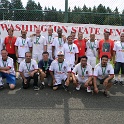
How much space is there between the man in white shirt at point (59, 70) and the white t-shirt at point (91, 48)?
3.97ft

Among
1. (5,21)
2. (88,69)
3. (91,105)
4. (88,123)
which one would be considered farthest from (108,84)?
(5,21)

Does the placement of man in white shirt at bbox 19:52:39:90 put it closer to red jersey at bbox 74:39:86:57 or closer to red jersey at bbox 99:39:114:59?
red jersey at bbox 74:39:86:57

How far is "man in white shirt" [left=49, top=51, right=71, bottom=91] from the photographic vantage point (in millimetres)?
7414

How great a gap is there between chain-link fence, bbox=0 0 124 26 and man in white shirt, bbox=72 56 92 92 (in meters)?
3.28

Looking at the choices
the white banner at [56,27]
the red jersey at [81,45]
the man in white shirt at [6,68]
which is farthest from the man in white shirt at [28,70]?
the white banner at [56,27]

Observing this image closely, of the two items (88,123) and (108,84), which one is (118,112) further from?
(108,84)

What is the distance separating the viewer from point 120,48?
26.2ft

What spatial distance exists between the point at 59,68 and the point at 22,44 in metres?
1.70

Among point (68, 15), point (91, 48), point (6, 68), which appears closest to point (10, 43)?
point (6, 68)

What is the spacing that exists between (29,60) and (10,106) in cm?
205

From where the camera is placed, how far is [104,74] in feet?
23.5

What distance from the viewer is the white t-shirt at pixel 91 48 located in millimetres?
8202

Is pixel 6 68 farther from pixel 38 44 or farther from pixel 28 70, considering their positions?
pixel 38 44

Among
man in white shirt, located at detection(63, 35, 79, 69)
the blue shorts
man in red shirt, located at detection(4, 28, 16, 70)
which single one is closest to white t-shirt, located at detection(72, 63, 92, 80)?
man in white shirt, located at detection(63, 35, 79, 69)
